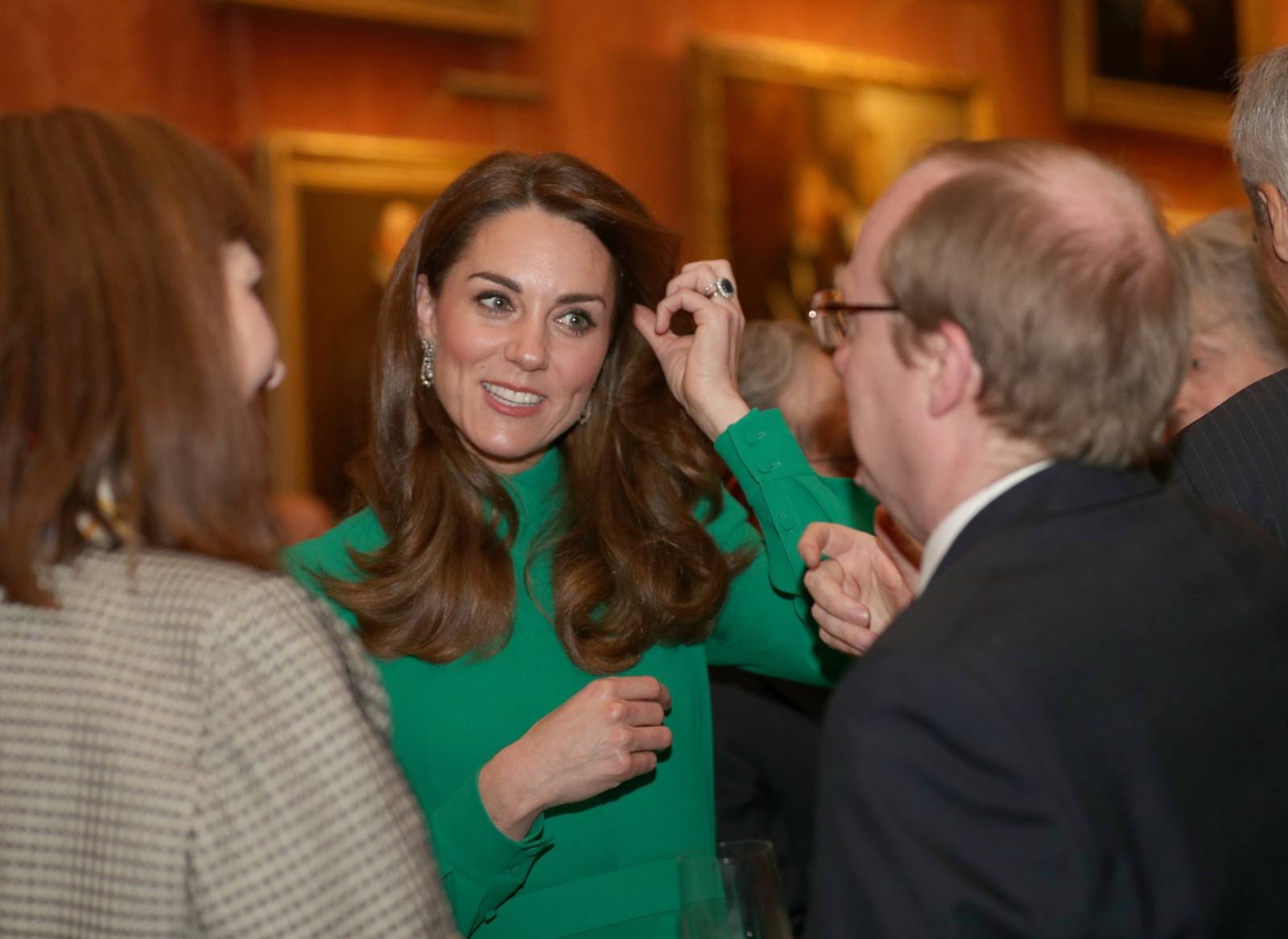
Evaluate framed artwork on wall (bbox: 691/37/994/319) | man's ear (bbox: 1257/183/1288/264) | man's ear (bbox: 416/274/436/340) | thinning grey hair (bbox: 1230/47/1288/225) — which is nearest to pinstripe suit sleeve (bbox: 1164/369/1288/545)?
man's ear (bbox: 1257/183/1288/264)

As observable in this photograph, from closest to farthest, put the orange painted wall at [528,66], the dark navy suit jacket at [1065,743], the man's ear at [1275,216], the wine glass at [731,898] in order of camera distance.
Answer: the dark navy suit jacket at [1065,743]
the wine glass at [731,898]
the man's ear at [1275,216]
the orange painted wall at [528,66]

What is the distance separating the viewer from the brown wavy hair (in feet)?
8.70

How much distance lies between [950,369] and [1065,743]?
0.44 metres

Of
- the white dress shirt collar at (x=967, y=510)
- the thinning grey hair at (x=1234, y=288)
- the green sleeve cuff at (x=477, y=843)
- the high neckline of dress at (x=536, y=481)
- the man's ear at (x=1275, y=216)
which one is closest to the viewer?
the white dress shirt collar at (x=967, y=510)

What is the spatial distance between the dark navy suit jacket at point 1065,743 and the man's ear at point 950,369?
0.13 m

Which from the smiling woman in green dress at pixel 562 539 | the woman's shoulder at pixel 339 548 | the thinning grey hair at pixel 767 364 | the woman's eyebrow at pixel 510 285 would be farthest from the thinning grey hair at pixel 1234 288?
the woman's shoulder at pixel 339 548

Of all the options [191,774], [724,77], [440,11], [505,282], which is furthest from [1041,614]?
[724,77]

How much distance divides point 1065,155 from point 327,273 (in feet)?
13.5

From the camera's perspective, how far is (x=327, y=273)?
5.34 metres

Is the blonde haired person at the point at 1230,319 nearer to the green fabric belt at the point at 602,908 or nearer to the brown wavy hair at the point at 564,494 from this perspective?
the brown wavy hair at the point at 564,494

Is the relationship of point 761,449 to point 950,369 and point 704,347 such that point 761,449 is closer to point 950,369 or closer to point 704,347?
point 704,347

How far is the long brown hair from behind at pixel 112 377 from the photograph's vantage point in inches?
58.9

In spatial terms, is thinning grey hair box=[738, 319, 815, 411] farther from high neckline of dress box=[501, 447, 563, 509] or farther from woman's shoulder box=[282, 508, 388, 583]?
woman's shoulder box=[282, 508, 388, 583]

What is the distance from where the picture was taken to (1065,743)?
1.41 meters
